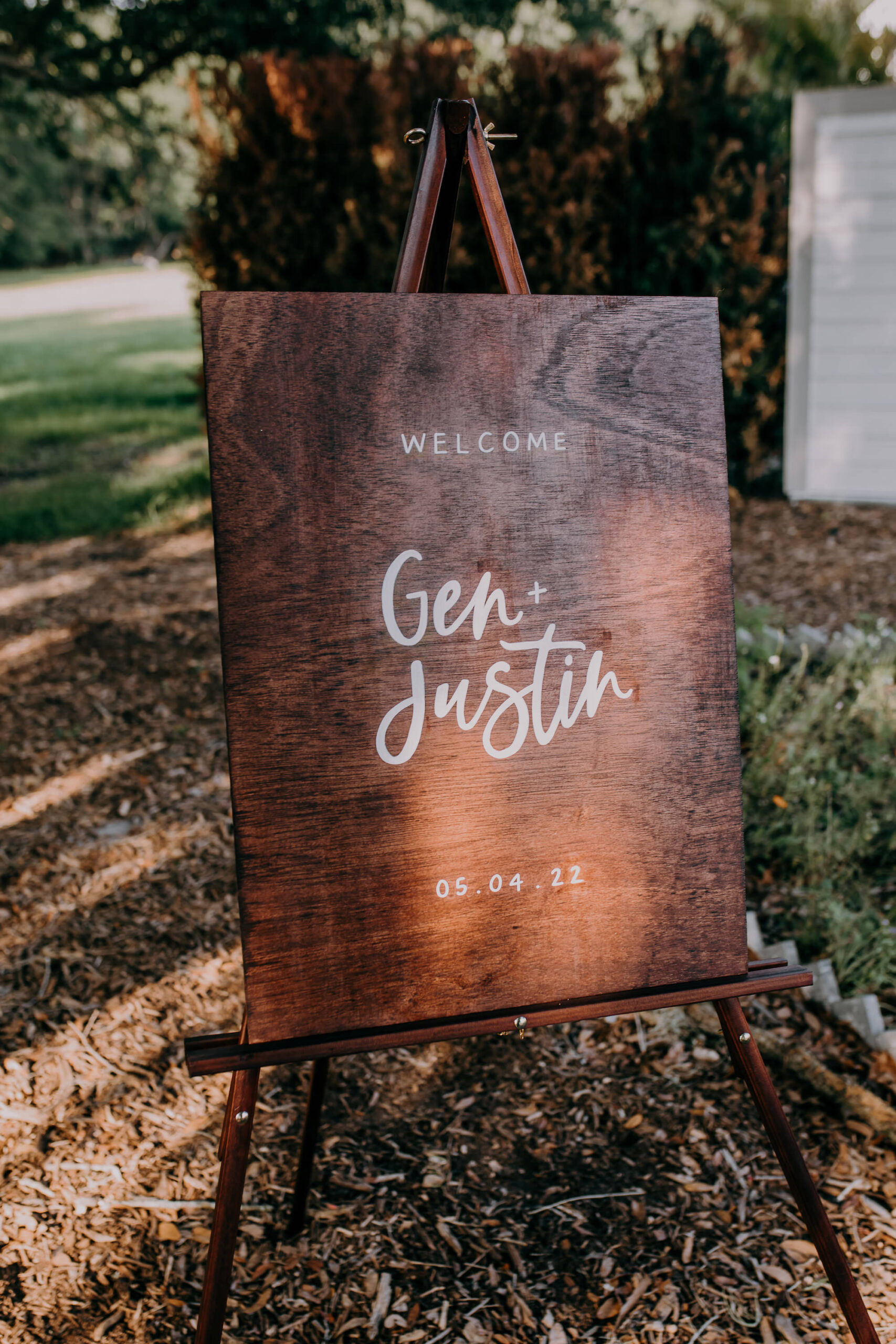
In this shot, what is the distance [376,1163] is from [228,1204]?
2.53 ft

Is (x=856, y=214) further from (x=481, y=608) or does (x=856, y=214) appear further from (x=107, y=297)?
(x=107, y=297)

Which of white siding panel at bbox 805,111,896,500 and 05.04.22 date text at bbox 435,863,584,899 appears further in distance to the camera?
white siding panel at bbox 805,111,896,500

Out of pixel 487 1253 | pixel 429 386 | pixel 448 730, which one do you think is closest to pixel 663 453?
pixel 429 386

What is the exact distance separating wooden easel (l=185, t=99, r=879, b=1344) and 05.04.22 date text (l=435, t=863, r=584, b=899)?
6.0 inches

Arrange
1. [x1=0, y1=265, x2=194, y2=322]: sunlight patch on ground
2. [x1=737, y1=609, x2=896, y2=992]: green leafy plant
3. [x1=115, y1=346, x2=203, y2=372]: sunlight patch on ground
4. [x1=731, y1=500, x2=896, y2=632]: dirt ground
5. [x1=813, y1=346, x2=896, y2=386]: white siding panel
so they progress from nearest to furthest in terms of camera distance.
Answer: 1. [x1=737, y1=609, x2=896, y2=992]: green leafy plant
2. [x1=731, y1=500, x2=896, y2=632]: dirt ground
3. [x1=813, y1=346, x2=896, y2=386]: white siding panel
4. [x1=115, y1=346, x2=203, y2=372]: sunlight patch on ground
5. [x1=0, y1=265, x2=194, y2=322]: sunlight patch on ground

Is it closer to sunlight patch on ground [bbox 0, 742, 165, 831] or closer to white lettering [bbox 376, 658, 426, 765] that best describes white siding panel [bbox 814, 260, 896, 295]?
sunlight patch on ground [bbox 0, 742, 165, 831]

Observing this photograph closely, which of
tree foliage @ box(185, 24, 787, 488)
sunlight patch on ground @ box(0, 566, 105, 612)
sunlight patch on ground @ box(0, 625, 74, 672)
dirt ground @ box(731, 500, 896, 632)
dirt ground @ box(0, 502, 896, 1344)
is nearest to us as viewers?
dirt ground @ box(0, 502, 896, 1344)

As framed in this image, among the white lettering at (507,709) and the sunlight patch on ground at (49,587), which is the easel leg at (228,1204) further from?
the sunlight patch on ground at (49,587)

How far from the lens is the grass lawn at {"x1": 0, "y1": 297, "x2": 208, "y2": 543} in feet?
17.7

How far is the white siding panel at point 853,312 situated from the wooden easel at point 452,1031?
4.23 meters

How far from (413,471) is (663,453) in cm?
33

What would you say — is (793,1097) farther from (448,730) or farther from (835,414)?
(835,414)

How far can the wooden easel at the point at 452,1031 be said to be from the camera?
1.09 m

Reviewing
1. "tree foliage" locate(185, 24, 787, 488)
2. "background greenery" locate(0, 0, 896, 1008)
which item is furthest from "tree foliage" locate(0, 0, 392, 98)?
"tree foliage" locate(185, 24, 787, 488)
